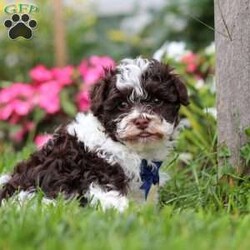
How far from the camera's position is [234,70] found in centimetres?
621

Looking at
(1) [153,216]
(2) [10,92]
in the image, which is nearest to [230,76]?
(1) [153,216]

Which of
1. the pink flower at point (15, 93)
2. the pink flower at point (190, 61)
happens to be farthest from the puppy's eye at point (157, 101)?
the pink flower at point (15, 93)

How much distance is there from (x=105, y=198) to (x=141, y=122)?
55 cm

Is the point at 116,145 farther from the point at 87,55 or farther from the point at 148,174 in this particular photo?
the point at 87,55

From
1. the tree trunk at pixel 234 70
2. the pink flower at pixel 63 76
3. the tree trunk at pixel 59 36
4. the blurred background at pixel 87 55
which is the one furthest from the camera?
the tree trunk at pixel 59 36

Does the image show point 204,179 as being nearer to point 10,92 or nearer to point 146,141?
point 146,141

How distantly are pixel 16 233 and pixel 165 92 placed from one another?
1.89m

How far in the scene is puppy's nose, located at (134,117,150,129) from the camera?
17.6ft

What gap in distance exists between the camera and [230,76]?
623cm

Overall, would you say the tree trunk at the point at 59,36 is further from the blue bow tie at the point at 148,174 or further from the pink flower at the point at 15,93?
the blue bow tie at the point at 148,174

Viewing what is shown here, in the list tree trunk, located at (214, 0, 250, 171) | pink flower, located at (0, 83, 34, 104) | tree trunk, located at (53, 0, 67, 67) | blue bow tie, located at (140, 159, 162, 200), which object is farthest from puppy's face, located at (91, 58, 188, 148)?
tree trunk, located at (53, 0, 67, 67)

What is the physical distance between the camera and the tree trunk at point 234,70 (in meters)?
6.16

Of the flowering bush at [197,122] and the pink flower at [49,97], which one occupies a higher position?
the flowering bush at [197,122]

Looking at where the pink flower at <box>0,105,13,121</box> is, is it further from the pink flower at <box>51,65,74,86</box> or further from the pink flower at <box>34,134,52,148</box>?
the pink flower at <box>51,65,74,86</box>
